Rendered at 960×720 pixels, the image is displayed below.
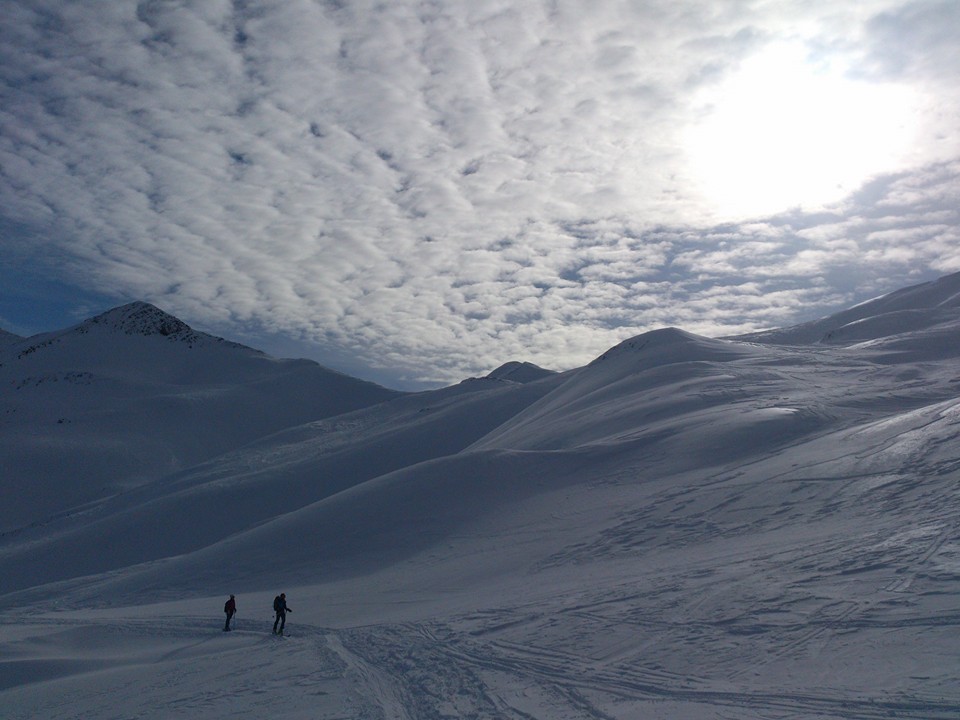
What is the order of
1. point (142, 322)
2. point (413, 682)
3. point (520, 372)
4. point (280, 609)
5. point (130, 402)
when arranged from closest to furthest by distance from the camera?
point (413, 682) < point (280, 609) < point (130, 402) < point (142, 322) < point (520, 372)

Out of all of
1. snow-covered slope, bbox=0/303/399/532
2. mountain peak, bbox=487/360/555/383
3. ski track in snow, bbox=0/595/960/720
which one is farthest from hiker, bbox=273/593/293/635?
mountain peak, bbox=487/360/555/383

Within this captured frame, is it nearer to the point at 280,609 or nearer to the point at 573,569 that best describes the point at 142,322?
the point at 280,609

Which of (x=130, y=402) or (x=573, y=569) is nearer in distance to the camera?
(x=573, y=569)

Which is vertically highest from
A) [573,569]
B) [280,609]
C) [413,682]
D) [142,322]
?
[142,322]

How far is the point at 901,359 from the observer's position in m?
47.3

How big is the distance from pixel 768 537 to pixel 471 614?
6.65m

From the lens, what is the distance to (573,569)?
56.1ft

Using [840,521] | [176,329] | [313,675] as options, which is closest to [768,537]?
[840,521]

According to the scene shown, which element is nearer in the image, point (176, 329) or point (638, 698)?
point (638, 698)

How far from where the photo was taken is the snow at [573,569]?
9781mm

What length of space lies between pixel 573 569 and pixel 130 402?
2985 inches

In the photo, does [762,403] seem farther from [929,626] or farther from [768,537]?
[929,626]

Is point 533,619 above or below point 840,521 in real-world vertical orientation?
below

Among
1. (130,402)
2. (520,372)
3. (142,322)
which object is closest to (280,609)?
(130,402)
